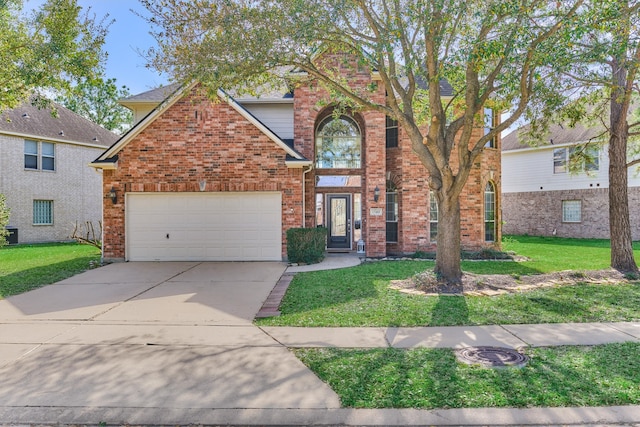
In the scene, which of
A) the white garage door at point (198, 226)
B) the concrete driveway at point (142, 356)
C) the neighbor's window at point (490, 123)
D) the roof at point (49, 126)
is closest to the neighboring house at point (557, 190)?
the neighbor's window at point (490, 123)

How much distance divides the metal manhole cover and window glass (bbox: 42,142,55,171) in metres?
23.0

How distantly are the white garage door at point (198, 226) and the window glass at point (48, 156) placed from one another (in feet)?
36.9

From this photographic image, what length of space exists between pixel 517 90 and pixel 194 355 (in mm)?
8409

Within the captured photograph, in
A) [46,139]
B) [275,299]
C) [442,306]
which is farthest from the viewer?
[46,139]

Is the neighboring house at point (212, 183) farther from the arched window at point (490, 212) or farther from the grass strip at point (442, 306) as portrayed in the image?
the grass strip at point (442, 306)

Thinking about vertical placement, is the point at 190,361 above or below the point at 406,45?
below

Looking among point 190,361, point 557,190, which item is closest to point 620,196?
point 190,361

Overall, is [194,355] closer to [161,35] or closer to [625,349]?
[625,349]

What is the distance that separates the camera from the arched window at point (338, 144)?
50.8 feet

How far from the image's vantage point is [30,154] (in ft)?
68.3

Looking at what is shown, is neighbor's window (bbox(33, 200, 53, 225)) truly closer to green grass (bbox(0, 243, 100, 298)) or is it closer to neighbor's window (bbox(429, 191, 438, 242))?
green grass (bbox(0, 243, 100, 298))

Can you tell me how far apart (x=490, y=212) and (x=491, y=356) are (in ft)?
39.1

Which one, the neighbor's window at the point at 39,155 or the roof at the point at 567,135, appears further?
the roof at the point at 567,135

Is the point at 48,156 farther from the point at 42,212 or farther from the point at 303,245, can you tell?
the point at 303,245
